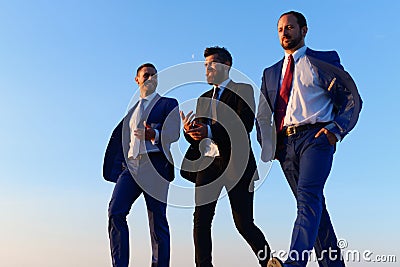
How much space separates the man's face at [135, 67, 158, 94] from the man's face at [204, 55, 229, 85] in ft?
3.43

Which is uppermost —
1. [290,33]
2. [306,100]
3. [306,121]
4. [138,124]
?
[290,33]

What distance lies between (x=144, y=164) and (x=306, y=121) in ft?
7.88

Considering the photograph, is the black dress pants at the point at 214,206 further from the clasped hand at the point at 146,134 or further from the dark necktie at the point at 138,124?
the dark necktie at the point at 138,124

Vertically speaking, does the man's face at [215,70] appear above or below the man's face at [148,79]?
below

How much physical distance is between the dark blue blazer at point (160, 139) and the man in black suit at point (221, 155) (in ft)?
1.85

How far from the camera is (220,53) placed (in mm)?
6441

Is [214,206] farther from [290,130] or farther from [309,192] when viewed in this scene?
[309,192]

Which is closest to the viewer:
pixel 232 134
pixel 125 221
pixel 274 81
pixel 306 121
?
pixel 306 121

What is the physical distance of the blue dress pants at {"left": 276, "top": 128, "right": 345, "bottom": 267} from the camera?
444 cm

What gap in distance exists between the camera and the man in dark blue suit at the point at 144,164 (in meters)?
6.56

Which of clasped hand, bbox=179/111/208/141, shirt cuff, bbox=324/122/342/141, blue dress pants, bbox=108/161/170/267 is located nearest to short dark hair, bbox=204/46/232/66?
clasped hand, bbox=179/111/208/141

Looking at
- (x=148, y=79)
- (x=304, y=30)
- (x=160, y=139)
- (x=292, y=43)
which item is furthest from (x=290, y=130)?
(x=148, y=79)

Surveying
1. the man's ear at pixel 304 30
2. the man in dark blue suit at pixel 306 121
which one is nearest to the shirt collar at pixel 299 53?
the man in dark blue suit at pixel 306 121

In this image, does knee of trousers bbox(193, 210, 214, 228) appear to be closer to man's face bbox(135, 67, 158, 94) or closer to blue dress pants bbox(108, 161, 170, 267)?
blue dress pants bbox(108, 161, 170, 267)
